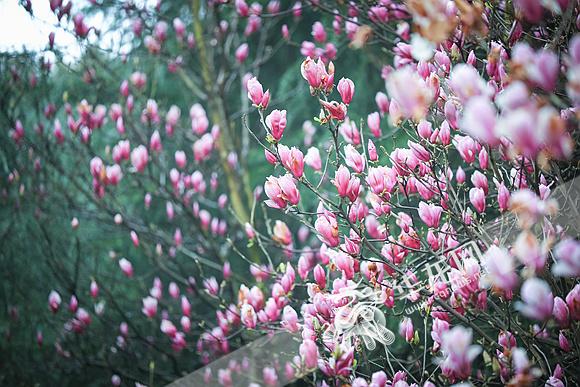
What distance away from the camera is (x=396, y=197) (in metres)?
1.55

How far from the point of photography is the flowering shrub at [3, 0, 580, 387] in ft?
2.72

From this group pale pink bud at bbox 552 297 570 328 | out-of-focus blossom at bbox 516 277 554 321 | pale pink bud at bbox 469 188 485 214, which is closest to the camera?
out-of-focus blossom at bbox 516 277 554 321

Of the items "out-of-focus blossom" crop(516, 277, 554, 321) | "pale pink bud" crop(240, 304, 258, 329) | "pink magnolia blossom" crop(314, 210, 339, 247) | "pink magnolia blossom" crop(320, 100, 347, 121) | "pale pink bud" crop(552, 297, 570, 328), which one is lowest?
"pale pink bud" crop(240, 304, 258, 329)

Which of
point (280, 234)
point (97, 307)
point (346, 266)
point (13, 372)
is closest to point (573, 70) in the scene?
point (346, 266)

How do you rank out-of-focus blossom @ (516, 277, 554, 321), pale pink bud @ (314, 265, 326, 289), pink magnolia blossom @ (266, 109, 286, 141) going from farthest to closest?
pale pink bud @ (314, 265, 326, 289)
pink magnolia blossom @ (266, 109, 286, 141)
out-of-focus blossom @ (516, 277, 554, 321)

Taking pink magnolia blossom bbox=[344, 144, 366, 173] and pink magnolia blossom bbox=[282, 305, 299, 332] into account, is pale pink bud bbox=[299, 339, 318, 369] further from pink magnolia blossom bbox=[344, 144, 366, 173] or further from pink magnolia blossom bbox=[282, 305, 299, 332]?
pink magnolia blossom bbox=[344, 144, 366, 173]

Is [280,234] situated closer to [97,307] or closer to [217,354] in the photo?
[217,354]

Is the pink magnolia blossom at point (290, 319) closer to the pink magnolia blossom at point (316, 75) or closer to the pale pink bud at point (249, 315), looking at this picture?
the pale pink bud at point (249, 315)

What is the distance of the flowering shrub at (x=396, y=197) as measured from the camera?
83 centimetres

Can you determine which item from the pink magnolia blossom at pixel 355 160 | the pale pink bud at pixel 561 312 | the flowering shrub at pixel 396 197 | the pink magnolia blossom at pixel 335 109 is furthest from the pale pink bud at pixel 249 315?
the pale pink bud at pixel 561 312

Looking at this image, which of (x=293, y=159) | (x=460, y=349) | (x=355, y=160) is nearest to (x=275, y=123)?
(x=293, y=159)

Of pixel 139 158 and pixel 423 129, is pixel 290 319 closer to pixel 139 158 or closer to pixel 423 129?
pixel 423 129

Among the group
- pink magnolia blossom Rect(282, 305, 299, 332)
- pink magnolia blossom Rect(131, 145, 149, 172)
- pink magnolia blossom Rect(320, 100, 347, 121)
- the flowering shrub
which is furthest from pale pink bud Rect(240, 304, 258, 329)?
pink magnolia blossom Rect(131, 145, 149, 172)

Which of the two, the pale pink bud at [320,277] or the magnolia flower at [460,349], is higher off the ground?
the magnolia flower at [460,349]
